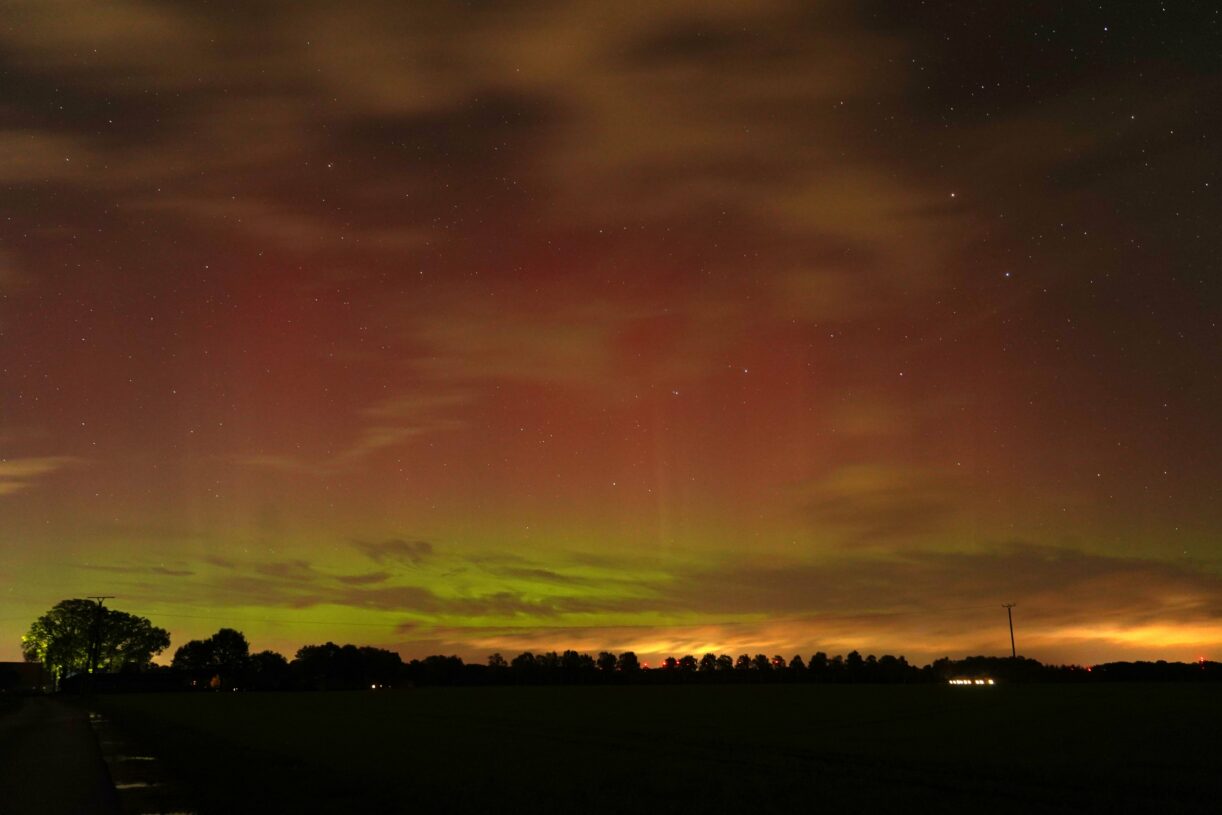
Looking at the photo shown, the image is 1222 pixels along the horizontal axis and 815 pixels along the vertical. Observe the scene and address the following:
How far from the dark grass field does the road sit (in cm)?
268

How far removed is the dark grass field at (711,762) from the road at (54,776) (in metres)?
2.68

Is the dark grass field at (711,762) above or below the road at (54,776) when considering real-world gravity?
below

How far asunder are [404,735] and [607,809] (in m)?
31.9

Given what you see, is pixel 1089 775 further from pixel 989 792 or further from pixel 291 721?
pixel 291 721

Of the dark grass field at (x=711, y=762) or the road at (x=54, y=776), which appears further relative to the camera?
the dark grass field at (x=711, y=762)

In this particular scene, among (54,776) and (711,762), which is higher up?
(54,776)

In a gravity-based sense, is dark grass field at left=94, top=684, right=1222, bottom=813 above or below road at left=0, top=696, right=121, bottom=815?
below

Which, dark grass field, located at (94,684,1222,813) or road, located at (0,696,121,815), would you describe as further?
dark grass field, located at (94,684,1222,813)

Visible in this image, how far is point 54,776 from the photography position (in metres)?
31.2

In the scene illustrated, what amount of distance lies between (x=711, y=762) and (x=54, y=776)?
22.9 m

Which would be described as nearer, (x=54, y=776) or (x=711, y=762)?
(x=54, y=776)

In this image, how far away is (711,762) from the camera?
122 ft

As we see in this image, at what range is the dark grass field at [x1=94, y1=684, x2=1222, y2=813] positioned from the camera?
1062 inches

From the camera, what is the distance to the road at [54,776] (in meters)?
23.8
